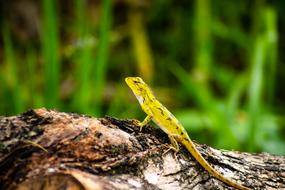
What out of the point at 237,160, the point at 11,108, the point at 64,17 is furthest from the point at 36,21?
the point at 237,160

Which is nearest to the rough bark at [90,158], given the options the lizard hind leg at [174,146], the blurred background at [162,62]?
the lizard hind leg at [174,146]

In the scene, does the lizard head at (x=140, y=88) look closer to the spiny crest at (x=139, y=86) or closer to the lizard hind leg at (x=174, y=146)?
the spiny crest at (x=139, y=86)

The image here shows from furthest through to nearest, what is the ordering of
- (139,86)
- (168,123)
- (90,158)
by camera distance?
1. (139,86)
2. (168,123)
3. (90,158)

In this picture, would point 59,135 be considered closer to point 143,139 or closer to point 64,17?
point 143,139

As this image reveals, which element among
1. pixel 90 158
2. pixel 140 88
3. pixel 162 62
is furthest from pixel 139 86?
pixel 162 62

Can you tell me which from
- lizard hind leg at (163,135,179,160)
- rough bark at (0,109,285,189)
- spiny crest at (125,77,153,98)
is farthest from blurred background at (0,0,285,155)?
rough bark at (0,109,285,189)

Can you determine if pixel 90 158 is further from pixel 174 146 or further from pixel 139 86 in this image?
pixel 139 86

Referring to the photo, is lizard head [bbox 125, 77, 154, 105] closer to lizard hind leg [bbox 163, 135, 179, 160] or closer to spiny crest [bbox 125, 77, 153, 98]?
spiny crest [bbox 125, 77, 153, 98]
